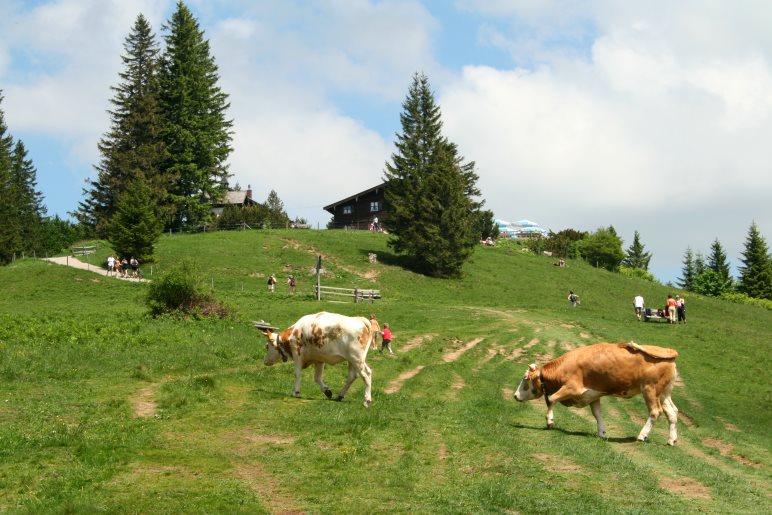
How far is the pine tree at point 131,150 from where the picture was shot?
8725 cm

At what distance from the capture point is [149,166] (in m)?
87.8

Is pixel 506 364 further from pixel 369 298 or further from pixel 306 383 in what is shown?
pixel 369 298

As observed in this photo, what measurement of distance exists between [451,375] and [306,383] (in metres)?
7.04

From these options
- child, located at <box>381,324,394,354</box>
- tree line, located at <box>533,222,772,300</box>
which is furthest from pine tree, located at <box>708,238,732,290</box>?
child, located at <box>381,324,394,354</box>

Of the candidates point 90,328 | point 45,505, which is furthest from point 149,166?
point 45,505

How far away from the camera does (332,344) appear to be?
2192 centimetres

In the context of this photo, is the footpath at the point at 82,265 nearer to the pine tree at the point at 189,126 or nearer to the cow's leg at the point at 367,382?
the pine tree at the point at 189,126

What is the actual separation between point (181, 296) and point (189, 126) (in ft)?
188

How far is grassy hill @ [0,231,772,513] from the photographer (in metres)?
12.6

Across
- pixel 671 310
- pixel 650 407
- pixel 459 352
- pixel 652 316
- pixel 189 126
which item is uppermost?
pixel 189 126

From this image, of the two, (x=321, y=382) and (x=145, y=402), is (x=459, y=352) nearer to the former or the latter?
(x=321, y=382)

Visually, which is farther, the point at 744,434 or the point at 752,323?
the point at 752,323

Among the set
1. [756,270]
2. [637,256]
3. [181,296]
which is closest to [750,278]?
[756,270]

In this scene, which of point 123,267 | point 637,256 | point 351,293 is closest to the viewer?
point 351,293
